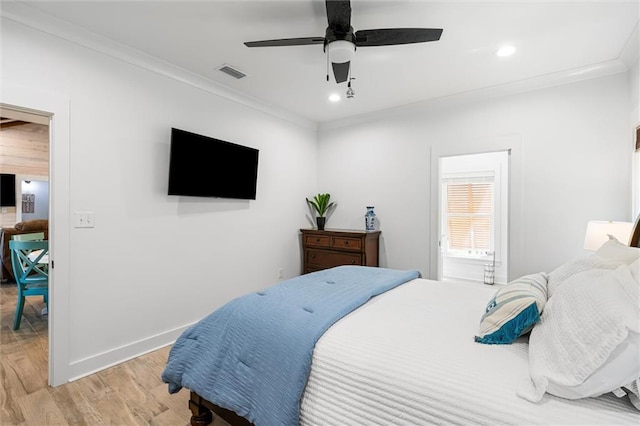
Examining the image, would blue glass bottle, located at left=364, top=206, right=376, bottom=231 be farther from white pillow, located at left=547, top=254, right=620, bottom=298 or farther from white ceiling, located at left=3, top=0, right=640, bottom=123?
white pillow, located at left=547, top=254, right=620, bottom=298

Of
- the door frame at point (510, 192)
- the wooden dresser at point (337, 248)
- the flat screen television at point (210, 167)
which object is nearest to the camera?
the flat screen television at point (210, 167)

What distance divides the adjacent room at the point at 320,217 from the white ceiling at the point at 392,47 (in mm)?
19

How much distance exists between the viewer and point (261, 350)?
1.41 m

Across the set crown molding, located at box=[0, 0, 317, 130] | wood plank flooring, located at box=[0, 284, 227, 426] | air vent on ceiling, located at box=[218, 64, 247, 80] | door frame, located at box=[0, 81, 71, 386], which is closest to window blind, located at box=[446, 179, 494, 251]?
crown molding, located at box=[0, 0, 317, 130]

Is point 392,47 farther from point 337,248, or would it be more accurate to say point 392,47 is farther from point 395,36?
point 337,248

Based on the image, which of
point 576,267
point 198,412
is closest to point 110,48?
point 198,412

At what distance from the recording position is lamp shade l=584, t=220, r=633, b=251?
86.1 inches

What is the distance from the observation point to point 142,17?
7.03 feet

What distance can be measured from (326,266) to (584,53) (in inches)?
132

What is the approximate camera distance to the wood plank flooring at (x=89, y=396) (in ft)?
6.02

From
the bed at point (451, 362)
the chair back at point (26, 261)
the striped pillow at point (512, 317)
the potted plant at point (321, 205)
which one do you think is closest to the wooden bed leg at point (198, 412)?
the bed at point (451, 362)

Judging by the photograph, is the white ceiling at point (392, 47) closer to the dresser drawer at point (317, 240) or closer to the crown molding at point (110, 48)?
the crown molding at point (110, 48)

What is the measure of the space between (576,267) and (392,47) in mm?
2005

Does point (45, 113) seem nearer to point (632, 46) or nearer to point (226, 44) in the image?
point (226, 44)
